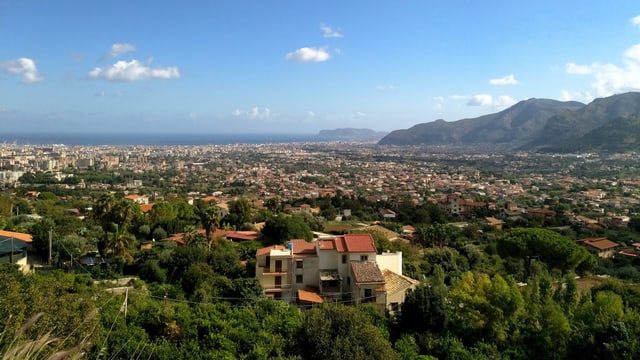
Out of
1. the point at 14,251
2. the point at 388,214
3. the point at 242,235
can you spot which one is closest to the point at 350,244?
the point at 242,235

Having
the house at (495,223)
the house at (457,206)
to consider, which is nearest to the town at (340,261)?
the house at (495,223)

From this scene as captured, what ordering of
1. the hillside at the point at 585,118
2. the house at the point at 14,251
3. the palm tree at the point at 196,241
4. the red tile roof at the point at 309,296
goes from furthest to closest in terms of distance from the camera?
1. the hillside at the point at 585,118
2. the palm tree at the point at 196,241
3. the house at the point at 14,251
4. the red tile roof at the point at 309,296

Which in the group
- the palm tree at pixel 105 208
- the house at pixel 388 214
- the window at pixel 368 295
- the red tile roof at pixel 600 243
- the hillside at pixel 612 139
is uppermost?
the hillside at pixel 612 139

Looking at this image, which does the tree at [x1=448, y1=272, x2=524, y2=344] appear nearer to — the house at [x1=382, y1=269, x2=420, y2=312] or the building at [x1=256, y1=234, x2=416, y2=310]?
the house at [x1=382, y1=269, x2=420, y2=312]

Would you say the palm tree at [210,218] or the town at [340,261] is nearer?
the town at [340,261]

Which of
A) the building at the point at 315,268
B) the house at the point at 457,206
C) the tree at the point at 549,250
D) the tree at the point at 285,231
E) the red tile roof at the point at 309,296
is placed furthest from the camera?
the house at the point at 457,206

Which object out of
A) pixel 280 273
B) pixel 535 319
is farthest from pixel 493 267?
pixel 280 273

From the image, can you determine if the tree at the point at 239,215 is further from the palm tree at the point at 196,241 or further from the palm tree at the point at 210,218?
the palm tree at the point at 196,241

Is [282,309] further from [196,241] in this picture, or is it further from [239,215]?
[239,215]

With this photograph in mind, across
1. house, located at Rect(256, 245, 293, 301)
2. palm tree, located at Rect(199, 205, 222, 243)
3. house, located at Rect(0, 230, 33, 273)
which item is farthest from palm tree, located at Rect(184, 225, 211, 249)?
house, located at Rect(0, 230, 33, 273)

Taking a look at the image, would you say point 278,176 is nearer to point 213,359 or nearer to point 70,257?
point 70,257
